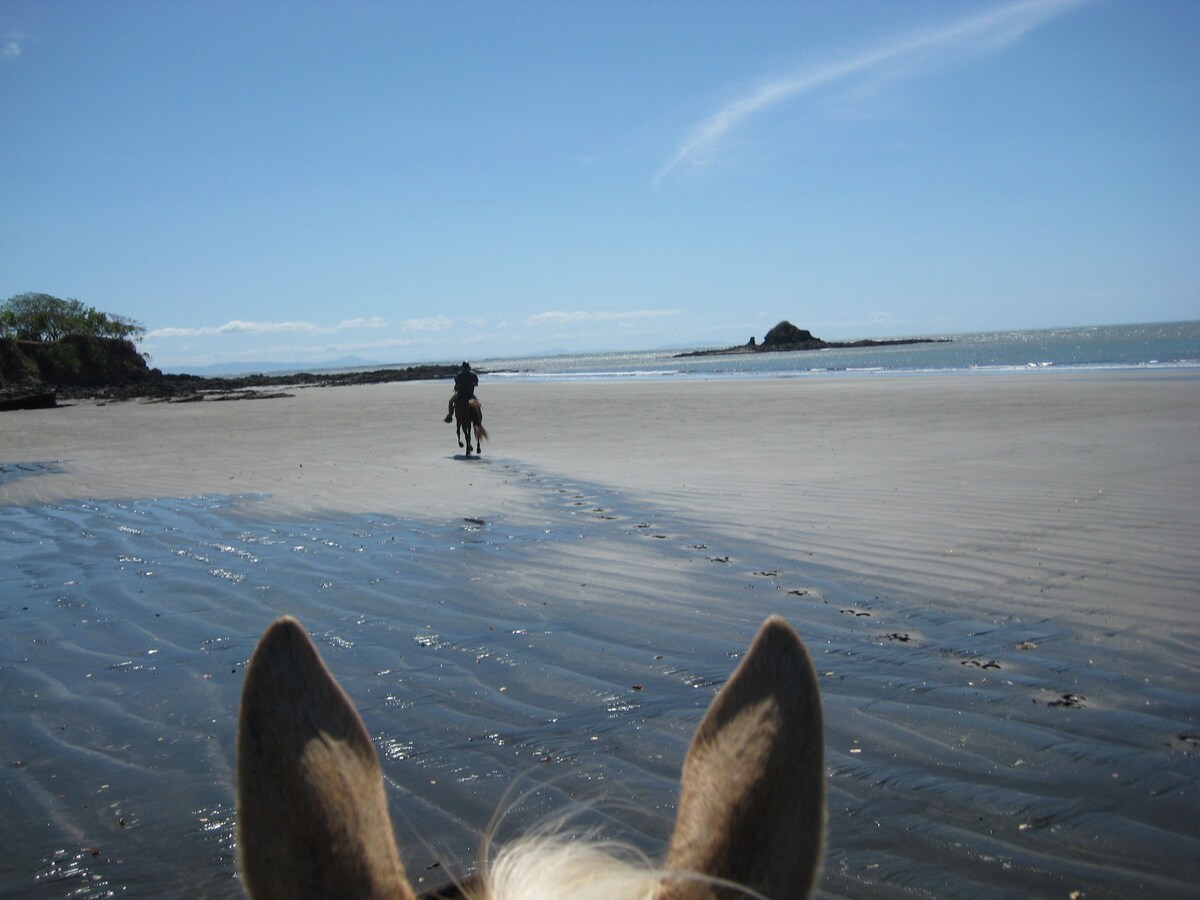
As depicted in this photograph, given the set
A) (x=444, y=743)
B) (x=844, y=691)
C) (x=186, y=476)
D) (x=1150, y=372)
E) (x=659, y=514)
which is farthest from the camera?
(x=1150, y=372)

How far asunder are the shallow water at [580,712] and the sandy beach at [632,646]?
0.06 feet

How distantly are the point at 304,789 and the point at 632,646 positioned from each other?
3.87 metres

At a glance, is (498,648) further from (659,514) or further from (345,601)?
(659,514)

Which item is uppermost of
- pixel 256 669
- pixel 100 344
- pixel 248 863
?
pixel 100 344

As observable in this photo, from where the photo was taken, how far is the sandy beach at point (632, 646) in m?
2.91

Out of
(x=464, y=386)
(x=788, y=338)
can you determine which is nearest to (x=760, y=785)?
(x=464, y=386)

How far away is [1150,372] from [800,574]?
30.4m

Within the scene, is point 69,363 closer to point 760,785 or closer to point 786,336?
point 760,785

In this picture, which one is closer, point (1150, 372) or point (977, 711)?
point (977, 711)

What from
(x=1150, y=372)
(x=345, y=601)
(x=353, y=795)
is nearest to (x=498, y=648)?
(x=345, y=601)

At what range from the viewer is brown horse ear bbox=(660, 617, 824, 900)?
946 mm

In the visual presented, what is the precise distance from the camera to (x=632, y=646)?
4.78 meters

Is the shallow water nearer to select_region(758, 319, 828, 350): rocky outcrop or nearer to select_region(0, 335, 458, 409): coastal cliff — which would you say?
select_region(0, 335, 458, 409): coastal cliff

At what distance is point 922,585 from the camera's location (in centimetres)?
586
